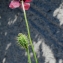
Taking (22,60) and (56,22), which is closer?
(56,22)

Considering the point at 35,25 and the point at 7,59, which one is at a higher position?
the point at 35,25

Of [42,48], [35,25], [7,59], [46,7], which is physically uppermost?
[46,7]

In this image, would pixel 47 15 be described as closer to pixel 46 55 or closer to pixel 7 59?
pixel 46 55

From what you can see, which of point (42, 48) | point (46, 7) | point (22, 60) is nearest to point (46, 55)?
point (42, 48)

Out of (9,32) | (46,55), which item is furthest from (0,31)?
(46,55)

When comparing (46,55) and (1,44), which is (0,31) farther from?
(46,55)

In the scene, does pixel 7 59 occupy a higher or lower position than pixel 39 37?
lower
